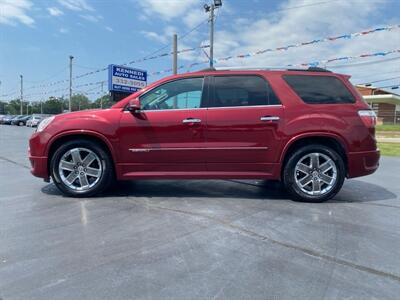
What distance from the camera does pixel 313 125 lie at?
486 cm

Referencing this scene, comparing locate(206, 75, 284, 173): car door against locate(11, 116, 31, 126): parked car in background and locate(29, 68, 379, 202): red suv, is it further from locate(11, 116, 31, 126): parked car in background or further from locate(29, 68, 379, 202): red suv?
locate(11, 116, 31, 126): parked car in background

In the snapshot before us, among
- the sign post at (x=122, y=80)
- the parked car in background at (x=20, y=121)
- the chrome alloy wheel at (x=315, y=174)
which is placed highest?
the sign post at (x=122, y=80)

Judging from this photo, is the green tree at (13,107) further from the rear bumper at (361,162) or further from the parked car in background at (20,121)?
the rear bumper at (361,162)

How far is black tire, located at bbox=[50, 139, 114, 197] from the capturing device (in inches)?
196

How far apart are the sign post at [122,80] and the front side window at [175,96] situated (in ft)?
56.4

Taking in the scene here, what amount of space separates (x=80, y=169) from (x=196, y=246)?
246 cm

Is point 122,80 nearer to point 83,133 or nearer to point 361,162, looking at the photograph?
point 83,133

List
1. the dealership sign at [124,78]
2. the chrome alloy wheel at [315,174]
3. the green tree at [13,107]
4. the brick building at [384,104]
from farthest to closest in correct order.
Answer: the green tree at [13,107] → the brick building at [384,104] → the dealership sign at [124,78] → the chrome alloy wheel at [315,174]

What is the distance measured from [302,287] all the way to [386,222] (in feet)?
6.86

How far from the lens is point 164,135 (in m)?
4.91

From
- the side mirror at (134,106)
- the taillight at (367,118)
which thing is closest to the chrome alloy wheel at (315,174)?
the taillight at (367,118)

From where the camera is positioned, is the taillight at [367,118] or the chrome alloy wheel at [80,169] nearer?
the taillight at [367,118]

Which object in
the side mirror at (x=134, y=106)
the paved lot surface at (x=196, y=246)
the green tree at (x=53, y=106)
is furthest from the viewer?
the green tree at (x=53, y=106)

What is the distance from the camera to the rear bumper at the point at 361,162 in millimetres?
4918
